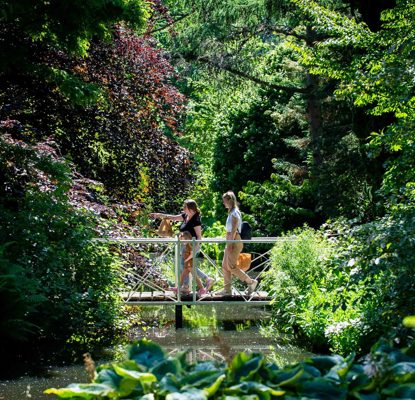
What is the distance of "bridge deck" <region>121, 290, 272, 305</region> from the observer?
13.0 metres

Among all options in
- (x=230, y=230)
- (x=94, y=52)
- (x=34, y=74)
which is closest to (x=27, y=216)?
(x=34, y=74)

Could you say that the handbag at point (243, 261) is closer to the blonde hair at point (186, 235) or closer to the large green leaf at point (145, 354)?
the blonde hair at point (186, 235)

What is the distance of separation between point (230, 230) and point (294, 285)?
1609 millimetres

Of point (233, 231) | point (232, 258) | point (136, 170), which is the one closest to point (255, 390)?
point (233, 231)

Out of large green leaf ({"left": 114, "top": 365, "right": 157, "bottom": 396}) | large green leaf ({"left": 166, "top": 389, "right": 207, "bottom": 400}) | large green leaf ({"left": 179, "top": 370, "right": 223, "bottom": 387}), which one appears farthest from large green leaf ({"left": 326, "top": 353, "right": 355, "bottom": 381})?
large green leaf ({"left": 114, "top": 365, "right": 157, "bottom": 396})

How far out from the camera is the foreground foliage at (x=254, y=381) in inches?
144

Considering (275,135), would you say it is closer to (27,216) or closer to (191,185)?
(191,185)

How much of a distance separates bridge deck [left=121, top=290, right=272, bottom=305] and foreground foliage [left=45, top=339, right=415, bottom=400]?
896 cm

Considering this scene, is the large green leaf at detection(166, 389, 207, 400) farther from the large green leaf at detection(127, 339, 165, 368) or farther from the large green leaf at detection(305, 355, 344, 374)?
the large green leaf at detection(305, 355, 344, 374)

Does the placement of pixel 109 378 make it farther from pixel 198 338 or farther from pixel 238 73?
pixel 238 73

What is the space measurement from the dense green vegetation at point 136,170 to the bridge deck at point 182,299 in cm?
43

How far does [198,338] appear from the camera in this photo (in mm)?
11734

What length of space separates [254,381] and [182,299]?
9.49 metres

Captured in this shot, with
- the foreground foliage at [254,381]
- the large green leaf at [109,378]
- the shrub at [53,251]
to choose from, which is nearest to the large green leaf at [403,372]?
the foreground foliage at [254,381]
